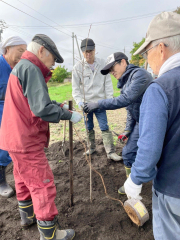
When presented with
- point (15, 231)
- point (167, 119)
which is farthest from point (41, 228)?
point (167, 119)

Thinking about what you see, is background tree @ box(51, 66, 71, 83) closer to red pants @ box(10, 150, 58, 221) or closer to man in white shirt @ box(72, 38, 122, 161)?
man in white shirt @ box(72, 38, 122, 161)

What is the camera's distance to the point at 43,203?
178 centimetres

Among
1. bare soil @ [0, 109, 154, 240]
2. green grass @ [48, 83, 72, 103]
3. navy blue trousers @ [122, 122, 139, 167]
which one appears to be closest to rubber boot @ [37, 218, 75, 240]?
bare soil @ [0, 109, 154, 240]

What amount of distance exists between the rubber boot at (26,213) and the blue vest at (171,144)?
1651 mm

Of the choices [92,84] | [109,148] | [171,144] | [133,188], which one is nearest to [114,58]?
[92,84]

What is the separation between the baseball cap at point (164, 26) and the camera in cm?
112

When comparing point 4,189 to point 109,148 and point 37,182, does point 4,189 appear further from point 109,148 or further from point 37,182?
point 109,148

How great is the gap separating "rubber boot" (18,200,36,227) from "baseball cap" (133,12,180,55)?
7.31ft

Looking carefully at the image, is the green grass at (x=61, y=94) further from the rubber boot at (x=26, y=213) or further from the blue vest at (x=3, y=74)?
the rubber boot at (x=26, y=213)

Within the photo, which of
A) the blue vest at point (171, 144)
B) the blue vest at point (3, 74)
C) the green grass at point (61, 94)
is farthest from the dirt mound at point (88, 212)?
the green grass at point (61, 94)

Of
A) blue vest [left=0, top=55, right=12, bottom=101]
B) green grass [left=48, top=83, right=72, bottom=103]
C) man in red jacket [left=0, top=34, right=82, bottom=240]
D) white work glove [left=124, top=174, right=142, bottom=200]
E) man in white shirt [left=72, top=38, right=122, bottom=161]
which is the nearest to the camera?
white work glove [left=124, top=174, right=142, bottom=200]

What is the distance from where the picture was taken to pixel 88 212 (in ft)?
8.02

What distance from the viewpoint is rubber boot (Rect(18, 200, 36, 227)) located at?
2.12 metres

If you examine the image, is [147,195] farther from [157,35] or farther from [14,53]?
[14,53]
